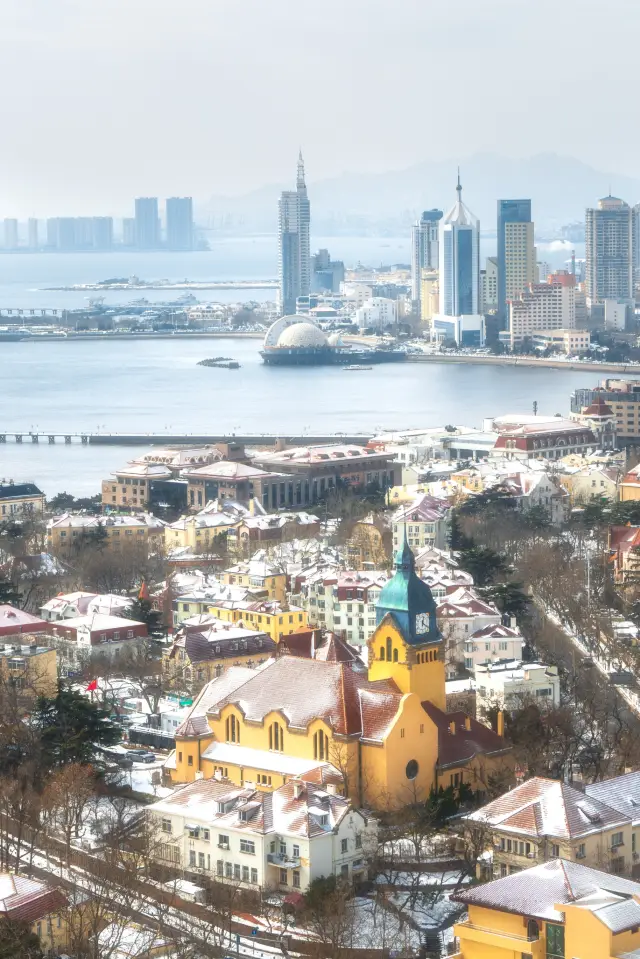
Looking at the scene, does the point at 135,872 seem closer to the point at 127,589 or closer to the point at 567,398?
the point at 127,589

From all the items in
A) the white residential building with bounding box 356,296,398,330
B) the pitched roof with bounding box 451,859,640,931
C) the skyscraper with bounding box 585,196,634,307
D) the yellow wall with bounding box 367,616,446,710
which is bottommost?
the white residential building with bounding box 356,296,398,330

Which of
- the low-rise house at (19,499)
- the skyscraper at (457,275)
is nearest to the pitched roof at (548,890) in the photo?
the low-rise house at (19,499)

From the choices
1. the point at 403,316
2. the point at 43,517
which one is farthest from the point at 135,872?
the point at 403,316

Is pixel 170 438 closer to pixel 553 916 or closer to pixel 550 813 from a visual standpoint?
pixel 550 813

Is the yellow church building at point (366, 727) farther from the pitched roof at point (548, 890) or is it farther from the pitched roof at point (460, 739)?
the pitched roof at point (548, 890)

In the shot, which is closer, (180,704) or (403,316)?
(180,704)

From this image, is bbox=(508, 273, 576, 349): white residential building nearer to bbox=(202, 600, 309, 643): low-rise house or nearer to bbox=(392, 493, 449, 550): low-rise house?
bbox=(392, 493, 449, 550): low-rise house

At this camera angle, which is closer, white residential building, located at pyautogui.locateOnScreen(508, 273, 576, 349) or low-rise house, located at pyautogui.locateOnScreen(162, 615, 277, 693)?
low-rise house, located at pyautogui.locateOnScreen(162, 615, 277, 693)

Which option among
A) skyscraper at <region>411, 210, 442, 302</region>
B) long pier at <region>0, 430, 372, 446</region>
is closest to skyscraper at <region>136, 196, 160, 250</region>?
skyscraper at <region>411, 210, 442, 302</region>
